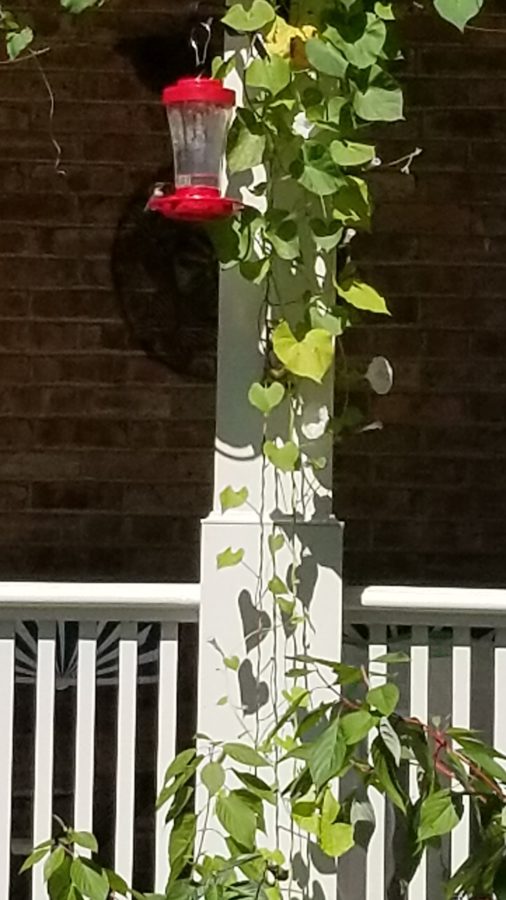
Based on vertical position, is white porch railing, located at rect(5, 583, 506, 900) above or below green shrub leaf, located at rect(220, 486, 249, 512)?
below

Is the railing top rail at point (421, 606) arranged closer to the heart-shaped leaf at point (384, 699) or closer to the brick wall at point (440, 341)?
the heart-shaped leaf at point (384, 699)

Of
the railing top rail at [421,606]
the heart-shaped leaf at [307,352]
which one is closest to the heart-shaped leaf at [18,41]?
the heart-shaped leaf at [307,352]

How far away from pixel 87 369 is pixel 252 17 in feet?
6.80

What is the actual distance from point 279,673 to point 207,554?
0.25 m

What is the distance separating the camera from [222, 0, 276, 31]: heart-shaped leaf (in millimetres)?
2283

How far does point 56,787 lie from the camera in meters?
3.94

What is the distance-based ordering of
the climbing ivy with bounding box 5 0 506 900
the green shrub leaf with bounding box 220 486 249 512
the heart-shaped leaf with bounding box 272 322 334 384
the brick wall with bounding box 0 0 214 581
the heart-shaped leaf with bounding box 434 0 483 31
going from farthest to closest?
the brick wall with bounding box 0 0 214 581 → the green shrub leaf with bounding box 220 486 249 512 → the heart-shaped leaf with bounding box 272 322 334 384 → the climbing ivy with bounding box 5 0 506 900 → the heart-shaped leaf with bounding box 434 0 483 31

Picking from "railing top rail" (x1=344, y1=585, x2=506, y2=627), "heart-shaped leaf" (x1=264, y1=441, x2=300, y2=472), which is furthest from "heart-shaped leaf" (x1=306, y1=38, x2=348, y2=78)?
"railing top rail" (x1=344, y1=585, x2=506, y2=627)

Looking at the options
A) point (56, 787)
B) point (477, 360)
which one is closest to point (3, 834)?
point (56, 787)

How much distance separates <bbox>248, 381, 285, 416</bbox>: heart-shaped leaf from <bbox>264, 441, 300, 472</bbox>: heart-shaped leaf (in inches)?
2.7

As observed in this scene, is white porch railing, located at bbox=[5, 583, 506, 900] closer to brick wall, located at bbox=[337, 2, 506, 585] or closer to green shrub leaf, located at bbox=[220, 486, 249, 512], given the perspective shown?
green shrub leaf, located at bbox=[220, 486, 249, 512]

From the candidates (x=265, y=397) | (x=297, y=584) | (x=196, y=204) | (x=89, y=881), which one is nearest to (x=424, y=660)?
(x=297, y=584)

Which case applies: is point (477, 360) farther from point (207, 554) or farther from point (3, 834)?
point (3, 834)

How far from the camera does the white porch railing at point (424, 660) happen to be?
2553 mm
